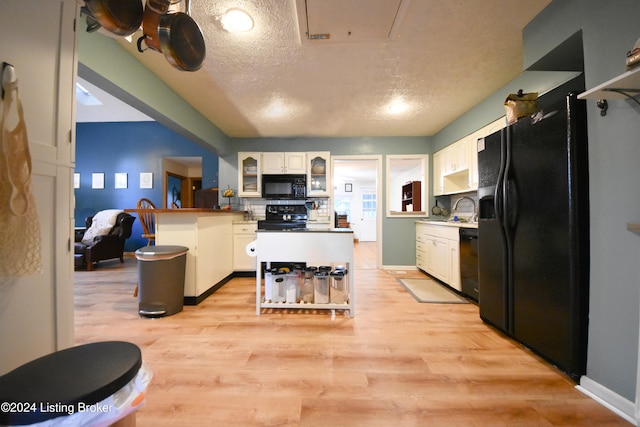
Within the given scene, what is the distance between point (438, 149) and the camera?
4055mm

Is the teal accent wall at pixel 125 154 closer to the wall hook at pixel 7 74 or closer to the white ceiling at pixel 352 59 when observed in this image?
the white ceiling at pixel 352 59

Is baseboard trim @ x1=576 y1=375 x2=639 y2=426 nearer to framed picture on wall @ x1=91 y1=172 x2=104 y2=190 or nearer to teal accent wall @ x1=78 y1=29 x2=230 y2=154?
teal accent wall @ x1=78 y1=29 x2=230 y2=154

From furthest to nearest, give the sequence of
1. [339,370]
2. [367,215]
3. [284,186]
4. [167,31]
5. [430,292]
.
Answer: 1. [367,215]
2. [284,186]
3. [430,292]
4. [339,370]
5. [167,31]

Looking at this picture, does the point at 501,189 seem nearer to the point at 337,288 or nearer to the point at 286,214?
the point at 337,288

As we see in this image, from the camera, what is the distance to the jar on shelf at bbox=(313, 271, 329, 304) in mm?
2311

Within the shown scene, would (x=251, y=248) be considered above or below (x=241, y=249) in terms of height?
above

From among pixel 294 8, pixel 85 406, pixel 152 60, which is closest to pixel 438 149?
pixel 294 8

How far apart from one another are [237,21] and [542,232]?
252 cm

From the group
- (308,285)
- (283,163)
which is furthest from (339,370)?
(283,163)

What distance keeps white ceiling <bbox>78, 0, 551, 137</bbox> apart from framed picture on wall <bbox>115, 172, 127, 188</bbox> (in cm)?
353

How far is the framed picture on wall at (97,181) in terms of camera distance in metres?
5.40

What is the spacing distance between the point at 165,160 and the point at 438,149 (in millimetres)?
5942

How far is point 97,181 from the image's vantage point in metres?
5.40

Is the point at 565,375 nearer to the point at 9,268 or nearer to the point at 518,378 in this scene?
the point at 518,378
